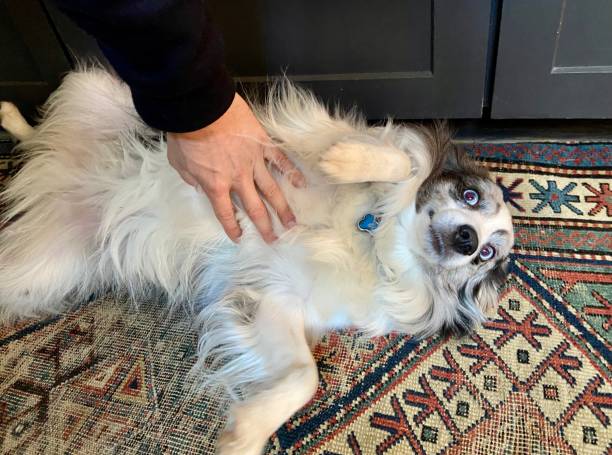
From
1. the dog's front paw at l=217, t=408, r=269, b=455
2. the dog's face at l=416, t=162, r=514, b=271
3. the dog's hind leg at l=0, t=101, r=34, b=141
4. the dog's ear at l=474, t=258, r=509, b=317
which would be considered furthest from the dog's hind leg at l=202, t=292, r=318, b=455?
the dog's hind leg at l=0, t=101, r=34, b=141

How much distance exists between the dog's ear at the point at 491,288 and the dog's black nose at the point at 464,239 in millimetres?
203

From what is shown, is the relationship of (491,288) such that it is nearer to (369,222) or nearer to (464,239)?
(464,239)

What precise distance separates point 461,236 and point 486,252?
16cm

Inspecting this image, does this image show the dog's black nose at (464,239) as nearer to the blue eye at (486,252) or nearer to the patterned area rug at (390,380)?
the blue eye at (486,252)

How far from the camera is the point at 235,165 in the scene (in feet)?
4.29

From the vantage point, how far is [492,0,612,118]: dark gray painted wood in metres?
1.67

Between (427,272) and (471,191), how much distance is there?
0.27m

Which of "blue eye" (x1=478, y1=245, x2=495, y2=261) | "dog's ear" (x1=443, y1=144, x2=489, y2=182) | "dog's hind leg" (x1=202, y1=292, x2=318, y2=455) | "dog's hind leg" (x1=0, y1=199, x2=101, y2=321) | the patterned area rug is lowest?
the patterned area rug

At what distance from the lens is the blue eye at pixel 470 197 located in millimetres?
1492

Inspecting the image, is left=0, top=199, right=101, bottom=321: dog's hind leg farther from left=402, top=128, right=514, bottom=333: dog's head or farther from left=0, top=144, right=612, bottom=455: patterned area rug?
left=402, top=128, right=514, bottom=333: dog's head

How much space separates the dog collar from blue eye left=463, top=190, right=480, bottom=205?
25 cm

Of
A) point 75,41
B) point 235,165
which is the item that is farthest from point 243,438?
point 75,41

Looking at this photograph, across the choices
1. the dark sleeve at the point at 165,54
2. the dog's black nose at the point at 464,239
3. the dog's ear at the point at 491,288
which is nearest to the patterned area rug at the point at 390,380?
the dog's ear at the point at 491,288

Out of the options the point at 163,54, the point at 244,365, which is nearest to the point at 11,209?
the point at 244,365
